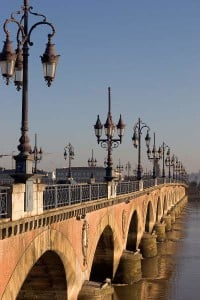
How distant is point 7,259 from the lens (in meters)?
12.2

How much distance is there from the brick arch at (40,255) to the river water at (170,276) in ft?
29.7

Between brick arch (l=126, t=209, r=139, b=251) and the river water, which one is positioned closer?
the river water

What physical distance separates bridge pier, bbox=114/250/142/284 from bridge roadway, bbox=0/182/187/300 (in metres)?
0.09

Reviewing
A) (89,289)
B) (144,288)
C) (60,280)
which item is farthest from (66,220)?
(144,288)

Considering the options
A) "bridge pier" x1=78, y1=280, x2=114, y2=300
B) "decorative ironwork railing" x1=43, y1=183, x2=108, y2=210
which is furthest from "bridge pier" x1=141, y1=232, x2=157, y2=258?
"bridge pier" x1=78, y1=280, x2=114, y2=300

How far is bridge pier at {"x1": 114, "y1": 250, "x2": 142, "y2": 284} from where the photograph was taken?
99.2ft

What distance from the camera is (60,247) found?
17.1 m

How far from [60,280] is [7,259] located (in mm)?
6928

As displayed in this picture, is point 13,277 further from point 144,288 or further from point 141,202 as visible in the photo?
point 141,202

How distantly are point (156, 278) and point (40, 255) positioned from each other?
19.6 metres

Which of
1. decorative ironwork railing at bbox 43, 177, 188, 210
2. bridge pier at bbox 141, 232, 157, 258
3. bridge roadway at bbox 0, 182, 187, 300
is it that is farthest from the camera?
bridge pier at bbox 141, 232, 157, 258

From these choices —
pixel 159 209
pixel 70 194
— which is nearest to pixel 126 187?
pixel 70 194

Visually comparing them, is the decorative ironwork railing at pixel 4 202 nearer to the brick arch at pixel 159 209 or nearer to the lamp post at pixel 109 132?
the lamp post at pixel 109 132

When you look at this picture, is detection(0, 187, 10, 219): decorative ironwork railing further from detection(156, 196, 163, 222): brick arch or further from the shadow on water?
detection(156, 196, 163, 222): brick arch
